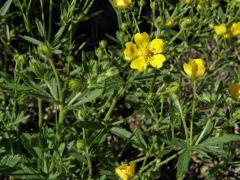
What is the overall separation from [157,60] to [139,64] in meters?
0.15

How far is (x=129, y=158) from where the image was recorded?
130 inches

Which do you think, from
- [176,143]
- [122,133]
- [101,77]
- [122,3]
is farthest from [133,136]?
[122,3]

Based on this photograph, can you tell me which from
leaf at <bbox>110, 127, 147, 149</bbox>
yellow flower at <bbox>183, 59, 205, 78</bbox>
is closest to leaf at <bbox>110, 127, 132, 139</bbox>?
leaf at <bbox>110, 127, 147, 149</bbox>

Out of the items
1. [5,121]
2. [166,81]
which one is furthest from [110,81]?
[5,121]

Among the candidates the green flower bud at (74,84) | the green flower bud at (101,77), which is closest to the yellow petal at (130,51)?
the green flower bud at (101,77)

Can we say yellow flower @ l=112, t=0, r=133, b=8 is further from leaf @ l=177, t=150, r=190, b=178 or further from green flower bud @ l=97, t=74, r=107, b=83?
leaf @ l=177, t=150, r=190, b=178

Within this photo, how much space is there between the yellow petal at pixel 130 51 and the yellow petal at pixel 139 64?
5 cm

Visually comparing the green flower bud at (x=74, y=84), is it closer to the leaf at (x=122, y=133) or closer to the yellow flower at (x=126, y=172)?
the yellow flower at (x=126, y=172)

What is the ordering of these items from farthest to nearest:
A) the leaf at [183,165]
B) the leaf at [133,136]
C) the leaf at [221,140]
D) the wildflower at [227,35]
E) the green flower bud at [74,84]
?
the wildflower at [227,35] → the leaf at [133,136] → the leaf at [221,140] → the leaf at [183,165] → the green flower bud at [74,84]

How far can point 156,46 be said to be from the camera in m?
2.36

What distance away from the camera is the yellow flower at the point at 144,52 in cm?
230

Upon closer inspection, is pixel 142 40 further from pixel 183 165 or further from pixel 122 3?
pixel 183 165

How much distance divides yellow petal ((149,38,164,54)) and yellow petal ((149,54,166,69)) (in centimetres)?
3

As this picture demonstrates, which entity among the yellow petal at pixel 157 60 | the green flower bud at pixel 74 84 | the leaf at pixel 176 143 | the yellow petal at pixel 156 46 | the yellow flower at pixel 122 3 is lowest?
the leaf at pixel 176 143
